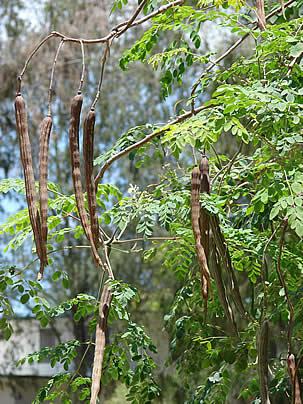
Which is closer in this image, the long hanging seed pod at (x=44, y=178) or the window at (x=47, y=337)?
the long hanging seed pod at (x=44, y=178)

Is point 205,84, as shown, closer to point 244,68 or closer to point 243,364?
point 244,68

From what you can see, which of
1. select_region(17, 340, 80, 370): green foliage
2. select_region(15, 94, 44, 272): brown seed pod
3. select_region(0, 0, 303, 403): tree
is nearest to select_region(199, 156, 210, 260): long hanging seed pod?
select_region(0, 0, 303, 403): tree

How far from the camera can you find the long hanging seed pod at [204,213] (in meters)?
1.52

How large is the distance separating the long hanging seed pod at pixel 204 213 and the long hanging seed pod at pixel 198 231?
0.09 feet

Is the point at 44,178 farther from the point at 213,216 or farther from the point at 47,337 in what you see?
the point at 47,337

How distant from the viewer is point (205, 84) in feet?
6.57

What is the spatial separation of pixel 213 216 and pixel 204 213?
0.7 inches

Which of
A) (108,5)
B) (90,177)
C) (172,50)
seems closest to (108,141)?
(108,5)

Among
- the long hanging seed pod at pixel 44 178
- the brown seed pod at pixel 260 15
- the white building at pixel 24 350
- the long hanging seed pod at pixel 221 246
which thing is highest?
the brown seed pod at pixel 260 15

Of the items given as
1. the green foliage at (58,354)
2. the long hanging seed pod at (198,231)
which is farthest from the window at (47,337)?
the long hanging seed pod at (198,231)

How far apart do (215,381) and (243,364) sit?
107 millimetres

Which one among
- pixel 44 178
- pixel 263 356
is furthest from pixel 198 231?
pixel 263 356

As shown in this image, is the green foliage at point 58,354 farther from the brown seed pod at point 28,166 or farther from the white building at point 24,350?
the white building at point 24,350

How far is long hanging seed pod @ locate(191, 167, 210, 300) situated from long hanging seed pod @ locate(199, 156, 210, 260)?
1.1 inches
